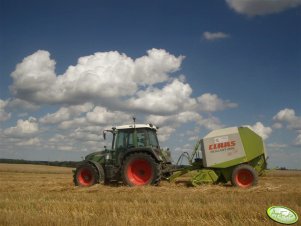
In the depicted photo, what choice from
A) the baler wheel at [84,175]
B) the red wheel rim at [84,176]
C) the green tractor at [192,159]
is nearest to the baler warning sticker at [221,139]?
the green tractor at [192,159]

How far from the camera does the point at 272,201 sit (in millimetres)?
9414

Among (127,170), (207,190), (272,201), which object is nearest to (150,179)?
(127,170)

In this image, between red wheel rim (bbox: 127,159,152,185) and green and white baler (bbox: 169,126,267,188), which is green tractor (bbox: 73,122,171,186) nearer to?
red wheel rim (bbox: 127,159,152,185)

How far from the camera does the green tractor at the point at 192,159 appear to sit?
14.1m

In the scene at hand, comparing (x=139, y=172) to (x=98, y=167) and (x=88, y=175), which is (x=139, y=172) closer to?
(x=98, y=167)

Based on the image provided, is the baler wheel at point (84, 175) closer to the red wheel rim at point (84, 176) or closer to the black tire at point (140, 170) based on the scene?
the red wheel rim at point (84, 176)

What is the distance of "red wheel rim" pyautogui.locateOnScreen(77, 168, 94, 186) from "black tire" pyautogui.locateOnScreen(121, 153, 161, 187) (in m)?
1.49

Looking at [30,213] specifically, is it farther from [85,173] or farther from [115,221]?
[85,173]

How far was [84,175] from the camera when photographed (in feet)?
50.0

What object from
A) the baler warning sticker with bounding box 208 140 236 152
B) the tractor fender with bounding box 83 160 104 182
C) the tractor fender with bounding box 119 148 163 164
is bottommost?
the tractor fender with bounding box 83 160 104 182

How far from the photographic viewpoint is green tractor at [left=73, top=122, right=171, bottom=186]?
1419 cm

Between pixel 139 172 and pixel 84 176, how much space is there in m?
2.18

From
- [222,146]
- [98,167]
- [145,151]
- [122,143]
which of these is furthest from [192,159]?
[98,167]

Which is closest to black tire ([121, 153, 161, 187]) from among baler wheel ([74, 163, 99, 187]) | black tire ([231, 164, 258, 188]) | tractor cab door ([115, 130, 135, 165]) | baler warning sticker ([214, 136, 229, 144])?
tractor cab door ([115, 130, 135, 165])
